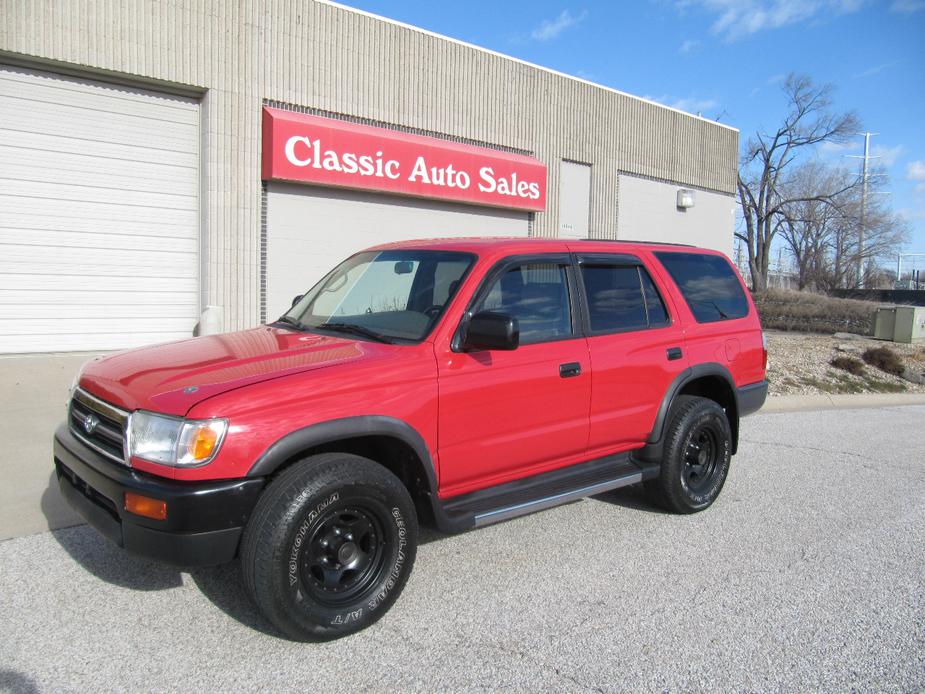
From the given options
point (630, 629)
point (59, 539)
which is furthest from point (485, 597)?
point (59, 539)

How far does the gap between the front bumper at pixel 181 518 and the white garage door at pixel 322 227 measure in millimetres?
9457

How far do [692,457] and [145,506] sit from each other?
3786 mm

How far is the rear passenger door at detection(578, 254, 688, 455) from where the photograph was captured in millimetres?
→ 4688

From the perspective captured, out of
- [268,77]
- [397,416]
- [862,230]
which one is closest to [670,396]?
[397,416]

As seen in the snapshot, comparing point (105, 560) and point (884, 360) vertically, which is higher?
point (884, 360)

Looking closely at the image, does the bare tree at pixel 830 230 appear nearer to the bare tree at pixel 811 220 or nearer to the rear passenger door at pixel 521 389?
the bare tree at pixel 811 220

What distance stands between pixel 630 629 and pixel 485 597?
30.2 inches

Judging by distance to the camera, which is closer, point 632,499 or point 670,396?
point 670,396

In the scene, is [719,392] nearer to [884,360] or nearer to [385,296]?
[385,296]

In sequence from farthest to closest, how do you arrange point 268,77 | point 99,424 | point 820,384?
point 268,77 < point 820,384 < point 99,424

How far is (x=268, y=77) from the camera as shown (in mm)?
12000

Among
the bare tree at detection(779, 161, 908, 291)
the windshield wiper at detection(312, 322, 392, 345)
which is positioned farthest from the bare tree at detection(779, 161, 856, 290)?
the windshield wiper at detection(312, 322, 392, 345)

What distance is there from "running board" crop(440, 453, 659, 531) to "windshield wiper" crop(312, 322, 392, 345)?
946mm

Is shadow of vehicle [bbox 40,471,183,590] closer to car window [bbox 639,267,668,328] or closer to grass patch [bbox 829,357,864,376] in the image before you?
car window [bbox 639,267,668,328]
